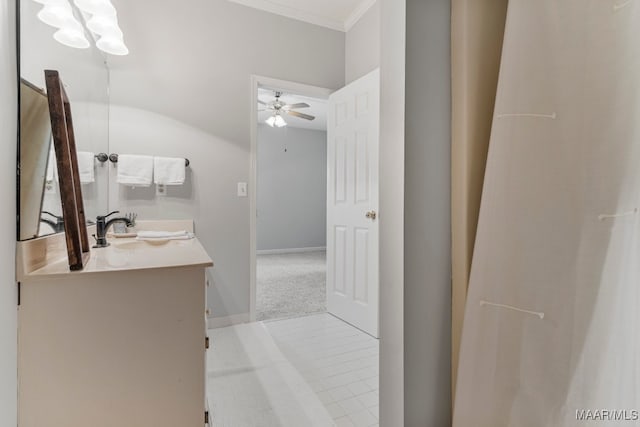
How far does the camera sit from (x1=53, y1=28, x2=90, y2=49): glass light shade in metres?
1.29

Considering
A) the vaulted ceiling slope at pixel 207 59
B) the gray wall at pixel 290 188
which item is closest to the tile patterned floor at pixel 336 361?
the vaulted ceiling slope at pixel 207 59

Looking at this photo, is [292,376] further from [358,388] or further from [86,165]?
[86,165]

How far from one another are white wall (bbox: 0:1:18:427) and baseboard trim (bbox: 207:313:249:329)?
5.33 ft

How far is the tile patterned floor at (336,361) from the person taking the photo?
1.53 metres

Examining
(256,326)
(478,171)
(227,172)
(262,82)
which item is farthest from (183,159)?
(478,171)

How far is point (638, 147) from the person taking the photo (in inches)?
28.8

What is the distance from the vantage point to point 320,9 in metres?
2.68

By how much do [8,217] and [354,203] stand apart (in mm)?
2068

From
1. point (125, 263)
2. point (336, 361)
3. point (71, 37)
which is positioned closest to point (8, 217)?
point (125, 263)

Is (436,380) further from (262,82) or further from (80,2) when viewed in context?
(262,82)

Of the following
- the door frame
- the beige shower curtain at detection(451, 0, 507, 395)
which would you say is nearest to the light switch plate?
the door frame

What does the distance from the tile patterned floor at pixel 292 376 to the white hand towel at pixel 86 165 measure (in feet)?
4.12

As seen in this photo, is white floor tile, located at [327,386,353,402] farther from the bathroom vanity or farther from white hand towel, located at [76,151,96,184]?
white hand towel, located at [76,151,96,184]

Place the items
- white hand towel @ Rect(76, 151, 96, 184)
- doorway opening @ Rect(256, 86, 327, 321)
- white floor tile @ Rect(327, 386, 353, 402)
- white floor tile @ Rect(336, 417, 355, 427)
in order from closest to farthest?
white floor tile @ Rect(336, 417, 355, 427) → white hand towel @ Rect(76, 151, 96, 184) → white floor tile @ Rect(327, 386, 353, 402) → doorway opening @ Rect(256, 86, 327, 321)
